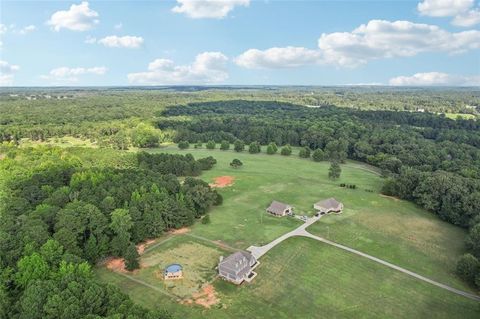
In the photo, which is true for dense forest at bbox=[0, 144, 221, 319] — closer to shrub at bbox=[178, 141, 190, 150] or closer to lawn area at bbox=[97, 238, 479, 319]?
lawn area at bbox=[97, 238, 479, 319]

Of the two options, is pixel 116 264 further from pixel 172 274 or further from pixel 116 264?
pixel 172 274

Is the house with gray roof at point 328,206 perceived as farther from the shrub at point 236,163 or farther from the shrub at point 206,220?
the shrub at point 236,163

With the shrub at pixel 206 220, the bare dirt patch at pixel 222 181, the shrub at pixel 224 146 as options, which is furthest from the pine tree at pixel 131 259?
the shrub at pixel 224 146

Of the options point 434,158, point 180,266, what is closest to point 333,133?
point 434,158

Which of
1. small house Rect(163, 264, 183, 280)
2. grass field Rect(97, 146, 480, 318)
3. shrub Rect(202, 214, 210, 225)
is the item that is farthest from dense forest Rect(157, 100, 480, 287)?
shrub Rect(202, 214, 210, 225)

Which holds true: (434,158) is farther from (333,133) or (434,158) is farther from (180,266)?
(180,266)

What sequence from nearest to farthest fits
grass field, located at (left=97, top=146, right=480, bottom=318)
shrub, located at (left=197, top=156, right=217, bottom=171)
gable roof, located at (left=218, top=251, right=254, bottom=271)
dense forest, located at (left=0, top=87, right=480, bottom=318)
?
dense forest, located at (left=0, top=87, right=480, bottom=318)
grass field, located at (left=97, top=146, right=480, bottom=318)
gable roof, located at (left=218, top=251, right=254, bottom=271)
shrub, located at (left=197, top=156, right=217, bottom=171)
